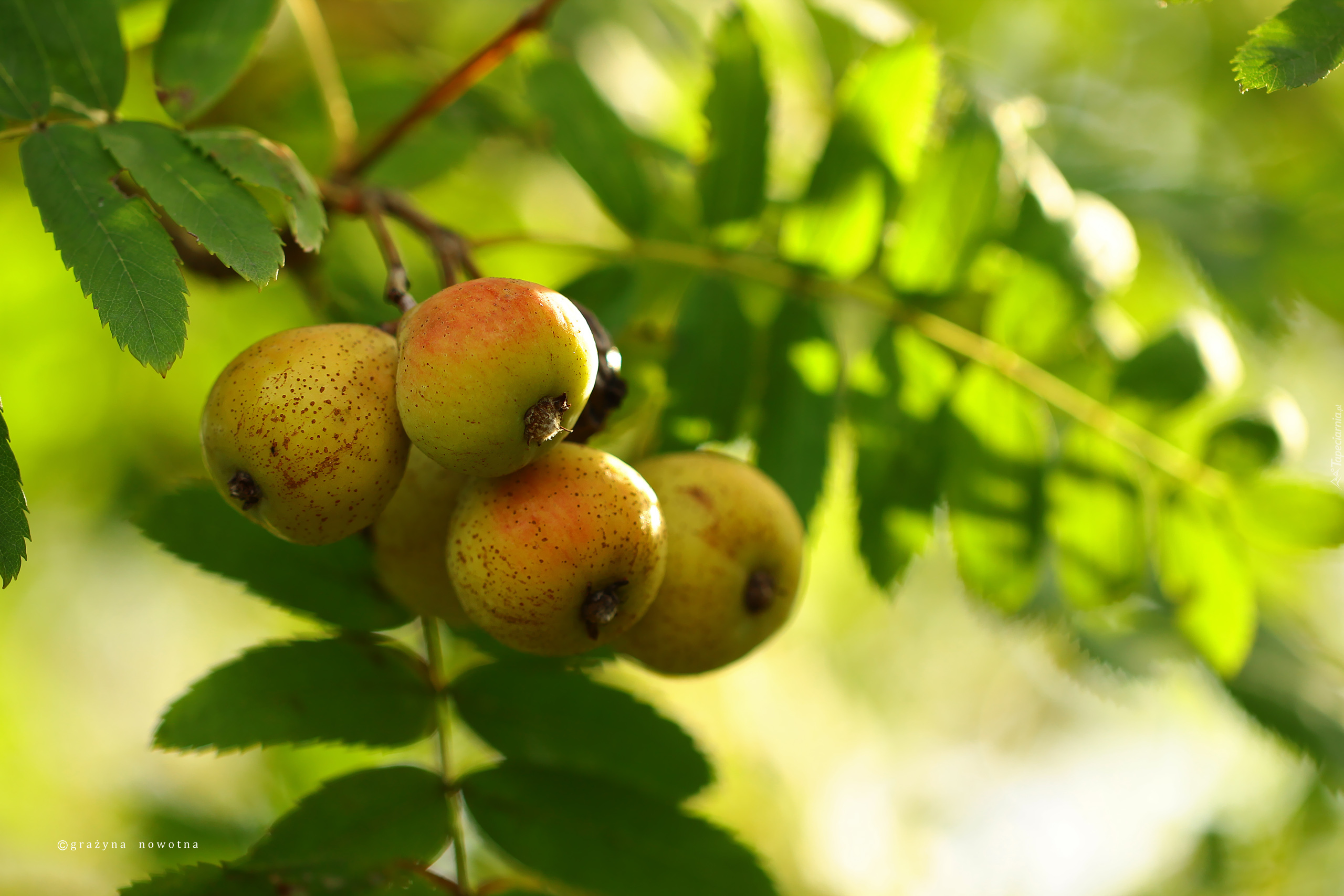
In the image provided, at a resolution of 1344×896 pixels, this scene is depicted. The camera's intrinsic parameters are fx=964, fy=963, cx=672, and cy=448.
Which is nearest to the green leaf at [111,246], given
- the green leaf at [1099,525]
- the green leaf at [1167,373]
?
the green leaf at [1099,525]

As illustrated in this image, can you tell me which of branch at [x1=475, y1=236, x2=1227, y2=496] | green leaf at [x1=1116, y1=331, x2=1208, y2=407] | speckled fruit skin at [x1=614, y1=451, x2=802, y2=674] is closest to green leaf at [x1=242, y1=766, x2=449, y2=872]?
speckled fruit skin at [x1=614, y1=451, x2=802, y2=674]

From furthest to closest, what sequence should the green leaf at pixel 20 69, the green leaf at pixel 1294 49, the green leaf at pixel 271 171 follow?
the green leaf at pixel 20 69 → the green leaf at pixel 271 171 → the green leaf at pixel 1294 49

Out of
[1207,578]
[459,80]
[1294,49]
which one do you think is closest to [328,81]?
[459,80]

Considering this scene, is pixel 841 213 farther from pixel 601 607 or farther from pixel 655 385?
pixel 601 607

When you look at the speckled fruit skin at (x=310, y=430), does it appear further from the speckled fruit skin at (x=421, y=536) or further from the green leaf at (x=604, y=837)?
the green leaf at (x=604, y=837)

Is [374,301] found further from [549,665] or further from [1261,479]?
[1261,479]

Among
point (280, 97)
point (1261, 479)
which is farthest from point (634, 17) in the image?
point (1261, 479)
